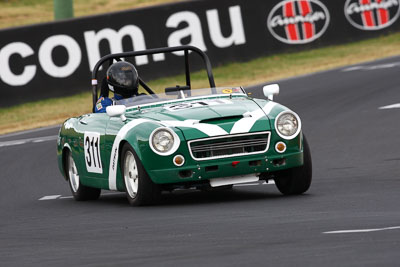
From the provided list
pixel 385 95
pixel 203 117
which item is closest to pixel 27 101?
pixel 385 95

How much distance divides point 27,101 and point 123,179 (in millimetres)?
12865

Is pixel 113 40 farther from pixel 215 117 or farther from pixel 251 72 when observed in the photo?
pixel 215 117

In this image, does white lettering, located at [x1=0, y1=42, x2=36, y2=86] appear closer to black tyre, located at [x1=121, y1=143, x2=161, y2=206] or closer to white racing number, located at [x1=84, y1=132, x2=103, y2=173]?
white racing number, located at [x1=84, y1=132, x2=103, y2=173]

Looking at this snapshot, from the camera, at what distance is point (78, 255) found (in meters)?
7.34

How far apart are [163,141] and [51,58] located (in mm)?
13120

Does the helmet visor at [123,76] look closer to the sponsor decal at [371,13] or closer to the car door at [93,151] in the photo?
the car door at [93,151]

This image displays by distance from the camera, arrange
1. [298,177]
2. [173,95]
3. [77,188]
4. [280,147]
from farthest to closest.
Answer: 1. [77,188]
2. [173,95]
3. [298,177]
4. [280,147]

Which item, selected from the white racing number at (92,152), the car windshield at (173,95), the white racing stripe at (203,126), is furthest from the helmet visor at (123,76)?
the white racing stripe at (203,126)

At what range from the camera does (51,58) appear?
890 inches

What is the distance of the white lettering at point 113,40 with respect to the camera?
23.1 metres

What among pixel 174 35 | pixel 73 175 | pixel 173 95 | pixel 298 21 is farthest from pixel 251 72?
pixel 173 95

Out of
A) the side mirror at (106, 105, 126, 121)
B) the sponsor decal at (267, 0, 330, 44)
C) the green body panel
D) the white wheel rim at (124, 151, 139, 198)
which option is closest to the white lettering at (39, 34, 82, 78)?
the sponsor decal at (267, 0, 330, 44)

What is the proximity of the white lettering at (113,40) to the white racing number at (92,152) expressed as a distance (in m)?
11.8

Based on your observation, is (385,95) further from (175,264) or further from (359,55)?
(175,264)
